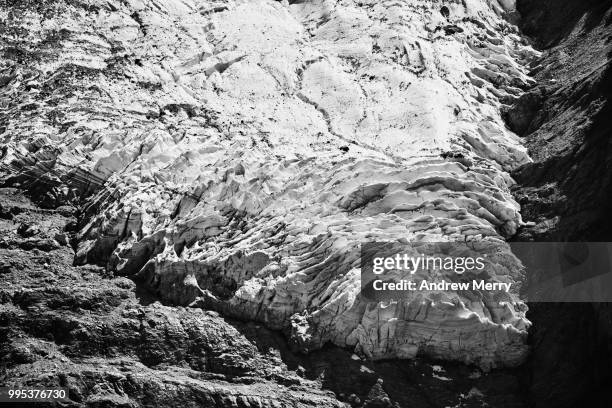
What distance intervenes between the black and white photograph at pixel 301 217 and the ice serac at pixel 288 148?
8 cm

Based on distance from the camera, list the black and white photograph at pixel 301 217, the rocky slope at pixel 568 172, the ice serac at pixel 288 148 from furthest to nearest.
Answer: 1. the ice serac at pixel 288 148
2. the black and white photograph at pixel 301 217
3. the rocky slope at pixel 568 172

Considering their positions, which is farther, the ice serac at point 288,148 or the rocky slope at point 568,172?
the ice serac at point 288,148

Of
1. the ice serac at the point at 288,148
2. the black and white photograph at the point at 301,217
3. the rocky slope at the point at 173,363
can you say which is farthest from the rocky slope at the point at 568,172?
the rocky slope at the point at 173,363

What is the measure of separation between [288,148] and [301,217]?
3.78 metres

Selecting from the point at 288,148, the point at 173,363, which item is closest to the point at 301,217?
the point at 288,148

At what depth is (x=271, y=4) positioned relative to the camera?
36.5 m

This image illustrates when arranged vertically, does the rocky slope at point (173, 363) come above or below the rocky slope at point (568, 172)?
below

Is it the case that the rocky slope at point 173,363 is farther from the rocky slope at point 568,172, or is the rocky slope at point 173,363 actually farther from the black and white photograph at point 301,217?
the rocky slope at point 568,172

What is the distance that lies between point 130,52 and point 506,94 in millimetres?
15163

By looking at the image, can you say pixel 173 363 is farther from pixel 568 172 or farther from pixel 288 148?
pixel 568 172

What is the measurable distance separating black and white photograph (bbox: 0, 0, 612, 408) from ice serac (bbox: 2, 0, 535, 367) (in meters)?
0.08

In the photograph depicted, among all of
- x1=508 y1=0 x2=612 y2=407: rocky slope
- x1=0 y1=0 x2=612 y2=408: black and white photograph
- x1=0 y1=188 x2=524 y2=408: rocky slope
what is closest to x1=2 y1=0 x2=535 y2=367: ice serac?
x1=0 y1=0 x2=612 y2=408: black and white photograph

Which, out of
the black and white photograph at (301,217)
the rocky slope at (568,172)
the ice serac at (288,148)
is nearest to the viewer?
the rocky slope at (568,172)

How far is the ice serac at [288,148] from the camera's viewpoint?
2286cm
